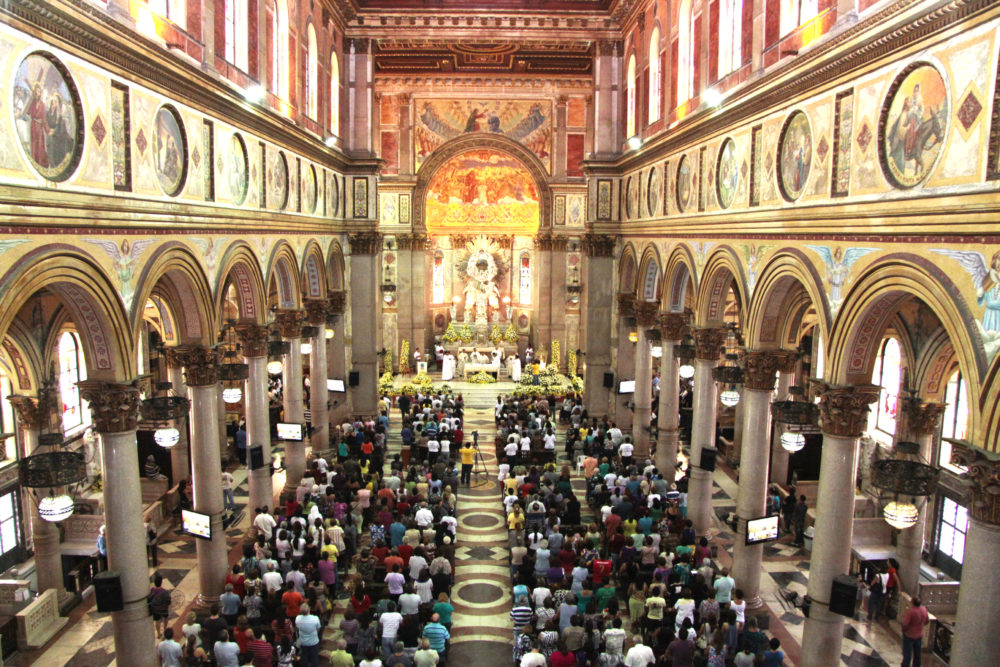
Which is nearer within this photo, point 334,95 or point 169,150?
point 169,150

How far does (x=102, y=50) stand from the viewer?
11922 mm

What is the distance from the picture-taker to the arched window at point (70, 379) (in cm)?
2281

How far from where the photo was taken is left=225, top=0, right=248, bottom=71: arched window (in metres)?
17.9

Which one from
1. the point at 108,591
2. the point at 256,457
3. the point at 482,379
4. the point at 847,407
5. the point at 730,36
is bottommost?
the point at 482,379

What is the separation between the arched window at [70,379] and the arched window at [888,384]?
81.5ft

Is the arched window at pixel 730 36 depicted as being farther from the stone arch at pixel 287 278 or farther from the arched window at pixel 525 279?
the arched window at pixel 525 279

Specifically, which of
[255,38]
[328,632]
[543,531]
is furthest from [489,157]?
[328,632]

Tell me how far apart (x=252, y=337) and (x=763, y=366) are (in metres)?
13.4

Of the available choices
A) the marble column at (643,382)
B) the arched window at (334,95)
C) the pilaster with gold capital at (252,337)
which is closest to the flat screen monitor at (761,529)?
the marble column at (643,382)

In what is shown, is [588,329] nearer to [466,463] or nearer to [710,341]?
[466,463]

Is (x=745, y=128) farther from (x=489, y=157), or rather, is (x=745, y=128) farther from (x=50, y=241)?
(x=489, y=157)

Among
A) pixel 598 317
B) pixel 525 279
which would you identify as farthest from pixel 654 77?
pixel 525 279

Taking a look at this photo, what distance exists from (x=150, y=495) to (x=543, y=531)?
1257 cm

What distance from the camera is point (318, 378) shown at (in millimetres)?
28016
